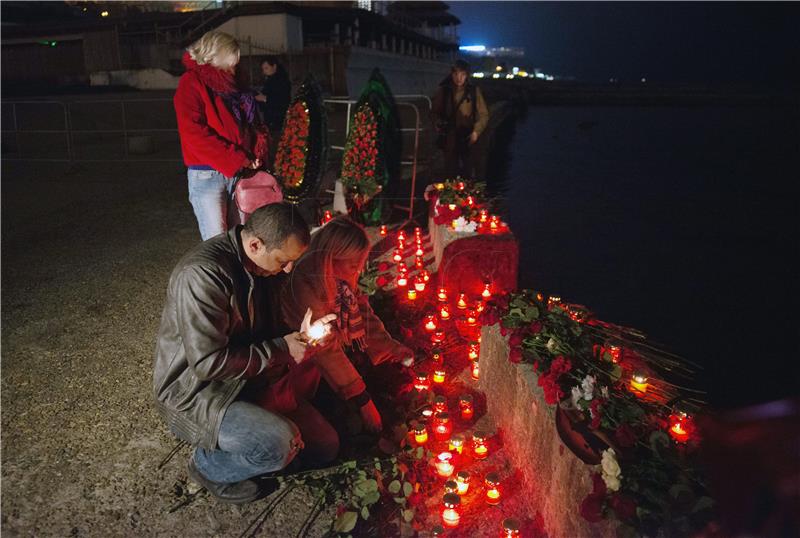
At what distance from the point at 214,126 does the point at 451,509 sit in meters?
3.40

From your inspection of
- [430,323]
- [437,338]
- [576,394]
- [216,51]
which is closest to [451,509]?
[576,394]

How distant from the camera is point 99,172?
12.6 meters

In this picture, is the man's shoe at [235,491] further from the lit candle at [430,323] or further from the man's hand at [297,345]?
the lit candle at [430,323]

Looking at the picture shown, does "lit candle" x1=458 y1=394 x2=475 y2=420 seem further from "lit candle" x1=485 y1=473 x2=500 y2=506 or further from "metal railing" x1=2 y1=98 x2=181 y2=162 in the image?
"metal railing" x1=2 y1=98 x2=181 y2=162

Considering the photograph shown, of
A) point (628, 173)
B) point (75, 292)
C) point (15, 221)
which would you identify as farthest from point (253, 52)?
point (75, 292)

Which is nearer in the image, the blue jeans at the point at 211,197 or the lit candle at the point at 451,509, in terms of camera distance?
the lit candle at the point at 451,509

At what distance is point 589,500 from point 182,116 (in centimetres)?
392

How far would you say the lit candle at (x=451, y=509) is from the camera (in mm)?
2975

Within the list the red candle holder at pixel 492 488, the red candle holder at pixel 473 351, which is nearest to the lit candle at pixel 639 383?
the red candle holder at pixel 492 488

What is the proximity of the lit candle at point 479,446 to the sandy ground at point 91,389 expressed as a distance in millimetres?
991

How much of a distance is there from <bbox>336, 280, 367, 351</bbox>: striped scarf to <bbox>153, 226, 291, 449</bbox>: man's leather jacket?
22.8 inches

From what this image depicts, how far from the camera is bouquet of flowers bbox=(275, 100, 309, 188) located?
23.2 ft

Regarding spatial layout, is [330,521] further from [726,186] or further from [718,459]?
[726,186]

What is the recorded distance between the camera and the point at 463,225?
19.8 ft
